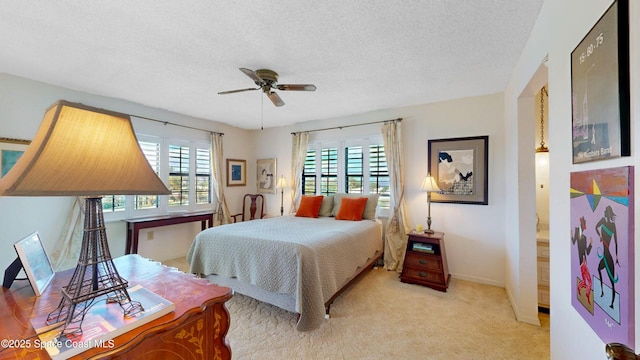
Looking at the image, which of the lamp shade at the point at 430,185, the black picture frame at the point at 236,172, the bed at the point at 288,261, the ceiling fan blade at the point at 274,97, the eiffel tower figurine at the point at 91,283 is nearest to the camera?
the eiffel tower figurine at the point at 91,283

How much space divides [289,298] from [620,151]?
7.28 ft

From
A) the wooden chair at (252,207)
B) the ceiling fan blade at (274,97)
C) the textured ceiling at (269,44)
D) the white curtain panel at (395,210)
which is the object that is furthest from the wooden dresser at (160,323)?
the wooden chair at (252,207)

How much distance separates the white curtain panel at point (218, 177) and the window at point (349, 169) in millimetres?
1587

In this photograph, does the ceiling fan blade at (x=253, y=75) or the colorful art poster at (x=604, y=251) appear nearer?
the colorful art poster at (x=604, y=251)

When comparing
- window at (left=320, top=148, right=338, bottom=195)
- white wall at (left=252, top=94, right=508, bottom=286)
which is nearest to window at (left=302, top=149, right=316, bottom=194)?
window at (left=320, top=148, right=338, bottom=195)

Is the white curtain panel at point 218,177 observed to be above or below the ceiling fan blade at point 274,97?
below

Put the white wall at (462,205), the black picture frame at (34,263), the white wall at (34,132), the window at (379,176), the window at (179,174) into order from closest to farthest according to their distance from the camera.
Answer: the black picture frame at (34,263), the white wall at (34,132), the white wall at (462,205), the window at (379,176), the window at (179,174)

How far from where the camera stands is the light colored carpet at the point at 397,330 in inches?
72.4

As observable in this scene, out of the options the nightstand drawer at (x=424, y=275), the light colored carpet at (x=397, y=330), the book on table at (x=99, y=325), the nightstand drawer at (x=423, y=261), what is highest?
the book on table at (x=99, y=325)

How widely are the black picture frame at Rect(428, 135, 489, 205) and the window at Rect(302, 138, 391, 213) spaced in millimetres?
752

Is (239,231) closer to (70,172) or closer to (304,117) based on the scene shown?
(70,172)

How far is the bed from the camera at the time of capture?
6.81 ft

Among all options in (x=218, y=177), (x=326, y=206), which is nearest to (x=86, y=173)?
(x=326, y=206)

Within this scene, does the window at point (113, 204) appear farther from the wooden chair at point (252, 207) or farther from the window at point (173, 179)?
the wooden chair at point (252, 207)
